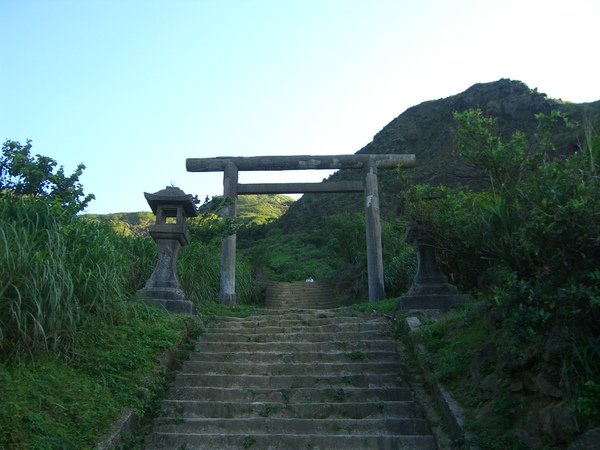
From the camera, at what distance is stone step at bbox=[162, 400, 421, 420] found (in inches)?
199

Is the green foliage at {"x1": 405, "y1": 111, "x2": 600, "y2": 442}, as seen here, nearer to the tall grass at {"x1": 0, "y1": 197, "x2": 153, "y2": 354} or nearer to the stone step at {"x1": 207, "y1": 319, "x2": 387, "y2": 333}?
the stone step at {"x1": 207, "y1": 319, "x2": 387, "y2": 333}

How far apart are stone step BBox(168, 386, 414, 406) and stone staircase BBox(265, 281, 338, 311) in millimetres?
8606

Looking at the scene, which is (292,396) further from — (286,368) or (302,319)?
(302,319)

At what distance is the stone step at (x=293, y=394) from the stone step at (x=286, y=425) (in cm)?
46

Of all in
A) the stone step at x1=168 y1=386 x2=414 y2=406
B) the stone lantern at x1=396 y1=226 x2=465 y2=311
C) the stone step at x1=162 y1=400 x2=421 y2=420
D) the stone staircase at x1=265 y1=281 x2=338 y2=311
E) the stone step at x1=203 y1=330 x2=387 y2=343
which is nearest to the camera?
the stone step at x1=162 y1=400 x2=421 y2=420

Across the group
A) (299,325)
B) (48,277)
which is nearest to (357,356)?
(299,325)

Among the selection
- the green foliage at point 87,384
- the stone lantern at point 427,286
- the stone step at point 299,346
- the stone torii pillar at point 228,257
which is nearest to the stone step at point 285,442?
the green foliage at point 87,384

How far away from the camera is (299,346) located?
21.6 ft

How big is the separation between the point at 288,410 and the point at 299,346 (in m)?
1.49

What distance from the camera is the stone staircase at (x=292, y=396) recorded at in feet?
15.1

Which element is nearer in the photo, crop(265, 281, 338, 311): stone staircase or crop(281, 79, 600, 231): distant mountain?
crop(265, 281, 338, 311): stone staircase

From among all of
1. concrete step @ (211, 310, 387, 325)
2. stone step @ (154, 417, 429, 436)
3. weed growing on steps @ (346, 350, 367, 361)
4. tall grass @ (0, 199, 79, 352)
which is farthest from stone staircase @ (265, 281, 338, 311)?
tall grass @ (0, 199, 79, 352)

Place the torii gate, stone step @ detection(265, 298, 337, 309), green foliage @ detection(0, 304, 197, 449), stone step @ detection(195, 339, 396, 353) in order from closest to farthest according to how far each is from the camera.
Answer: green foliage @ detection(0, 304, 197, 449) < stone step @ detection(195, 339, 396, 353) < the torii gate < stone step @ detection(265, 298, 337, 309)

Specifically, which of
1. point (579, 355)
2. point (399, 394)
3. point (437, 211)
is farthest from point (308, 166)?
point (579, 355)
